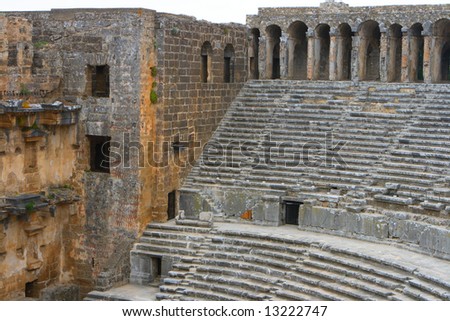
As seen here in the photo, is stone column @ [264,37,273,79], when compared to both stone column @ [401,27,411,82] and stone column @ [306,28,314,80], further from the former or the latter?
stone column @ [401,27,411,82]

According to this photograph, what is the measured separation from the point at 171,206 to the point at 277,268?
4.88 meters

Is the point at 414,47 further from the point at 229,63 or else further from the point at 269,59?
the point at 229,63

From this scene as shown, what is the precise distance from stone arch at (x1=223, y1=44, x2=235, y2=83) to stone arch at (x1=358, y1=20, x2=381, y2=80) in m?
4.25

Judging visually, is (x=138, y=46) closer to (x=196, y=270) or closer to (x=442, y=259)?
(x=196, y=270)

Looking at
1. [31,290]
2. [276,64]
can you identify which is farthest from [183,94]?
[31,290]

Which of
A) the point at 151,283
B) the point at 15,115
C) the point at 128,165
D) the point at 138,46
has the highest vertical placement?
the point at 138,46

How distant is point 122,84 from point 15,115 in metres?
3.22

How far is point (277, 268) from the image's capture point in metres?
20.8

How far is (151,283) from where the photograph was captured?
74.9 ft

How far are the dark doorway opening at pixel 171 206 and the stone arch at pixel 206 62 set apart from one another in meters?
4.00

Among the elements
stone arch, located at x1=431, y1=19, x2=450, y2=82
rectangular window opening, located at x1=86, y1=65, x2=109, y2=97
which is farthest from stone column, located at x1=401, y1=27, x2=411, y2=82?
rectangular window opening, located at x1=86, y1=65, x2=109, y2=97

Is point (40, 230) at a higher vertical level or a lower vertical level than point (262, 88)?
lower

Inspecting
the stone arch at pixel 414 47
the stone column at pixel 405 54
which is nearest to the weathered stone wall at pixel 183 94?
the stone column at pixel 405 54

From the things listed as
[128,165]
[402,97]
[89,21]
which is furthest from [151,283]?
[402,97]
